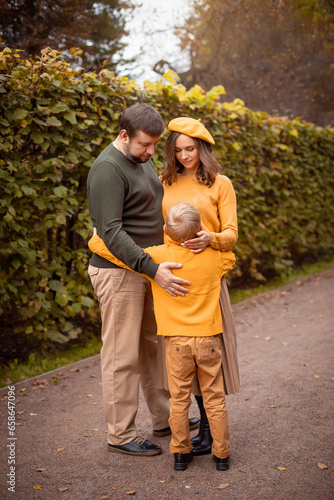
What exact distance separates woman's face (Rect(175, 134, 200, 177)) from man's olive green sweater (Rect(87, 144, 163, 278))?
25 centimetres

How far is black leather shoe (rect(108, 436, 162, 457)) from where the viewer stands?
2.84m

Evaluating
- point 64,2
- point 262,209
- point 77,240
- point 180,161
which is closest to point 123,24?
point 64,2

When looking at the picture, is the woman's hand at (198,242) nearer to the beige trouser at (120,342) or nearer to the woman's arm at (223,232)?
A: the woman's arm at (223,232)

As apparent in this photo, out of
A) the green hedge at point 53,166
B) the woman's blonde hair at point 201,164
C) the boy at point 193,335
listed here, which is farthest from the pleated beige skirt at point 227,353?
the green hedge at point 53,166

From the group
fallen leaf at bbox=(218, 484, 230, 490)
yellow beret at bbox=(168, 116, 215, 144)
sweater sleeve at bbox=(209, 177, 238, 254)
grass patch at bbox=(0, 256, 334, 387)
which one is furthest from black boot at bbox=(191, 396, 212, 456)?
grass patch at bbox=(0, 256, 334, 387)

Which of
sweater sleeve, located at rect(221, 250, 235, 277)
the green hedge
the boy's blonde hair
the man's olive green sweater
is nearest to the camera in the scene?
the boy's blonde hair

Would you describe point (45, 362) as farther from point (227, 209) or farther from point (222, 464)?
point (227, 209)

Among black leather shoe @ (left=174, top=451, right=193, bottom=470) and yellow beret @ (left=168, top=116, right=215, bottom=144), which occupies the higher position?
yellow beret @ (left=168, top=116, right=215, bottom=144)

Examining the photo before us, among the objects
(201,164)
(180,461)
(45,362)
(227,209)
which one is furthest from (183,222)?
(45,362)

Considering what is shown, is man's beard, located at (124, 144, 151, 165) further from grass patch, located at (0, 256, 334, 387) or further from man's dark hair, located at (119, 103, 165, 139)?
grass patch, located at (0, 256, 334, 387)

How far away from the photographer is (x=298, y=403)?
3453mm

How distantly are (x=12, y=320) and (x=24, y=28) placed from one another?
5.42 m

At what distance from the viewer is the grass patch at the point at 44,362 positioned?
4.12m

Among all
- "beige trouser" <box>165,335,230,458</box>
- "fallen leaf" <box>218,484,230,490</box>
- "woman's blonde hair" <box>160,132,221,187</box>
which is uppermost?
"woman's blonde hair" <box>160,132,221,187</box>
